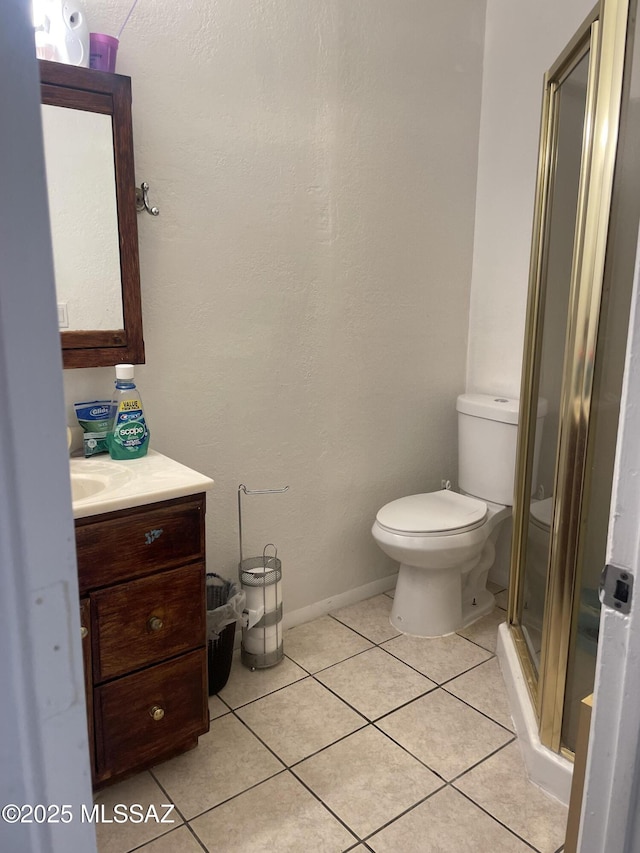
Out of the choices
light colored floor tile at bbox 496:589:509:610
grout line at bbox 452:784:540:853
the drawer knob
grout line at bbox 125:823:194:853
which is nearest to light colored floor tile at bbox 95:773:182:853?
grout line at bbox 125:823:194:853

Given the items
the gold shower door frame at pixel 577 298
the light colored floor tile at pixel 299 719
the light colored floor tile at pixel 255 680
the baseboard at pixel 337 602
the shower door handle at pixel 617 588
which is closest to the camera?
the shower door handle at pixel 617 588

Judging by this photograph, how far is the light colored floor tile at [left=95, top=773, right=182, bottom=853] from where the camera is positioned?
1504 millimetres

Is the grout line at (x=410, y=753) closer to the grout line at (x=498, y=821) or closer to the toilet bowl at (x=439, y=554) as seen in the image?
the grout line at (x=498, y=821)

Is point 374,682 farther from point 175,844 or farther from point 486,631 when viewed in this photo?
point 175,844

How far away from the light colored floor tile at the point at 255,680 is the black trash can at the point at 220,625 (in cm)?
4

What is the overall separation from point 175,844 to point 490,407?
68.1 inches

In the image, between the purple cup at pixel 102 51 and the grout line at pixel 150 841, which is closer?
the grout line at pixel 150 841

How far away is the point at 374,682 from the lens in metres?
2.11

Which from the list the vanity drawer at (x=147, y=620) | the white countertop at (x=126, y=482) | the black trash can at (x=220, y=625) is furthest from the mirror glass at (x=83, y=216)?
the black trash can at (x=220, y=625)

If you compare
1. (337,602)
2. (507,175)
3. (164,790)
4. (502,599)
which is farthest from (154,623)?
(507,175)

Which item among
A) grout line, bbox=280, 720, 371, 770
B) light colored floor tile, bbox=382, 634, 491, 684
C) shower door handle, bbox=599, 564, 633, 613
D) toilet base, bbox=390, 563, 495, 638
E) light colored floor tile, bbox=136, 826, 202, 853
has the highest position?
shower door handle, bbox=599, 564, 633, 613

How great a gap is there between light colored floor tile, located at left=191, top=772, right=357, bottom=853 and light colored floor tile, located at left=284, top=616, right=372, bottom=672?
565mm

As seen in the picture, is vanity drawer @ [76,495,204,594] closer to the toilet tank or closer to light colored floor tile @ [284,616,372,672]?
light colored floor tile @ [284,616,372,672]

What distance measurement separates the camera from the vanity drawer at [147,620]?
4.95 feet
